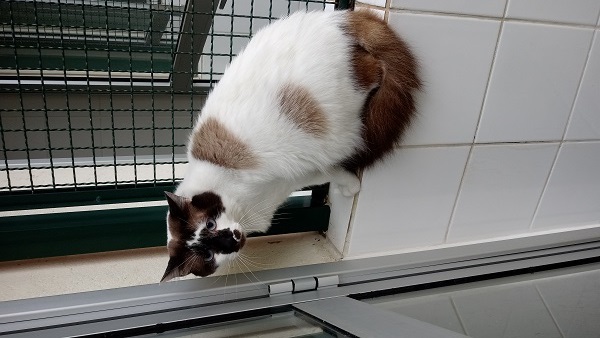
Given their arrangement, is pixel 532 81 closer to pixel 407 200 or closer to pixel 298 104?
pixel 407 200

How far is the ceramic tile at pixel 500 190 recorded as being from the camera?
4.19 feet

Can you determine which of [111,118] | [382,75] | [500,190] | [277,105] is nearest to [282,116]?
[277,105]

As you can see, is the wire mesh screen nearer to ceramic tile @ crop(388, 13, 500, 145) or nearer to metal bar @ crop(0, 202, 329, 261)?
metal bar @ crop(0, 202, 329, 261)

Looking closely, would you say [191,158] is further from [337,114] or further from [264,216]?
[337,114]

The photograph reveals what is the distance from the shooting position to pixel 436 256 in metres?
1.27

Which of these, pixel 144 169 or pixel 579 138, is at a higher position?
pixel 579 138

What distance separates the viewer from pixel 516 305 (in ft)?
3.50

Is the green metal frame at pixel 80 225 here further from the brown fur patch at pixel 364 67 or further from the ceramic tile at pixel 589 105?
the ceramic tile at pixel 589 105

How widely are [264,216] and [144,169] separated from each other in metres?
0.58

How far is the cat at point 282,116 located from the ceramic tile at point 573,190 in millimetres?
634

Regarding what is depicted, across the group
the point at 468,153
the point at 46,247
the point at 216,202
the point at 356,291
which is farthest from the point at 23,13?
the point at 468,153

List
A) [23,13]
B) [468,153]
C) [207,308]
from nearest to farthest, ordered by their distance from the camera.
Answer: [207,308] → [468,153] → [23,13]

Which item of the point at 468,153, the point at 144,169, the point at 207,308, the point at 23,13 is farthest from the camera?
the point at 144,169

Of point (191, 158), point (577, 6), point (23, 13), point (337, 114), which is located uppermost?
point (577, 6)
